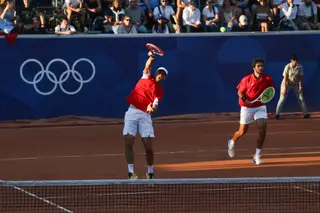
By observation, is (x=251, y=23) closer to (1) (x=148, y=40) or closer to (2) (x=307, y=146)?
(1) (x=148, y=40)

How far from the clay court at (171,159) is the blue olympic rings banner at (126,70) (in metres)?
0.40

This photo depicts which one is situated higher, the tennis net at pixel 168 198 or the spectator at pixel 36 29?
the spectator at pixel 36 29

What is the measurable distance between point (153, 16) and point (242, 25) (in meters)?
2.71

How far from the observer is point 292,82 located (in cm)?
2181

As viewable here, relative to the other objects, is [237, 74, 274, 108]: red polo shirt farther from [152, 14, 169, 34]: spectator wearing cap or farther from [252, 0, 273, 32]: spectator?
[252, 0, 273, 32]: spectator

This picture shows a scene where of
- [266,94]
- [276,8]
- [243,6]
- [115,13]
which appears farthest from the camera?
[276,8]

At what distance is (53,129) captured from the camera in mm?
20891

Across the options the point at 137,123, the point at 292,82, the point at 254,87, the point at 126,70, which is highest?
the point at 126,70

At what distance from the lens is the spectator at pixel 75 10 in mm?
22533

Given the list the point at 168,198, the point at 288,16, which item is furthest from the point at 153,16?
the point at 168,198

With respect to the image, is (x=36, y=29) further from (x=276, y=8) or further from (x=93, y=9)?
(x=276, y=8)

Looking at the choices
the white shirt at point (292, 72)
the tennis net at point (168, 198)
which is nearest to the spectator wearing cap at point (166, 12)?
the white shirt at point (292, 72)

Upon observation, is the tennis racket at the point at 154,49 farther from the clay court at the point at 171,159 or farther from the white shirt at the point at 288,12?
the white shirt at the point at 288,12

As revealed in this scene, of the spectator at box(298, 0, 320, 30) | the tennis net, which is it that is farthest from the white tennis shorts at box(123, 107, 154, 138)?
the spectator at box(298, 0, 320, 30)
